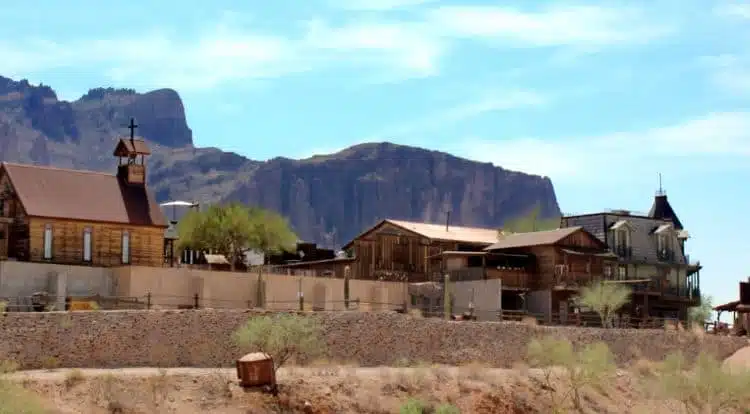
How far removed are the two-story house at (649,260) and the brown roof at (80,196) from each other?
99.7ft

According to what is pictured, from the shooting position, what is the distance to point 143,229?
199ft

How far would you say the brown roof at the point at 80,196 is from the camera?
57.7 metres

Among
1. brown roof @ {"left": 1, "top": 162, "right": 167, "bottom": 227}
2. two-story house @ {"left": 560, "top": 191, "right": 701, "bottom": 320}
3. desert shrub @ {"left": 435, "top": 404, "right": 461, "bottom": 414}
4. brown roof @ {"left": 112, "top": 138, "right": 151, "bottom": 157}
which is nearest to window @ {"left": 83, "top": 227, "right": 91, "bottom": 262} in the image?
brown roof @ {"left": 1, "top": 162, "right": 167, "bottom": 227}

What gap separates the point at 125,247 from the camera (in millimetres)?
59812

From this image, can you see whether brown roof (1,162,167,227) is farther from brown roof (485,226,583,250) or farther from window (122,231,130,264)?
brown roof (485,226,583,250)

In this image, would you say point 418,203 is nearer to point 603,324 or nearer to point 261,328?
point 603,324

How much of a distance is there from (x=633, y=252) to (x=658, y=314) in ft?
14.9

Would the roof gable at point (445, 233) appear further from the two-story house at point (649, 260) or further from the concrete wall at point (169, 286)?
the concrete wall at point (169, 286)

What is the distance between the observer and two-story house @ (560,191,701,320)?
78688 mm

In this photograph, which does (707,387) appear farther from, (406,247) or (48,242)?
(48,242)

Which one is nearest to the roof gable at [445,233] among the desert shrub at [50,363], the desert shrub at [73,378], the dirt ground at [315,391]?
the dirt ground at [315,391]

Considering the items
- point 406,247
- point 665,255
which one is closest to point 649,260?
point 665,255

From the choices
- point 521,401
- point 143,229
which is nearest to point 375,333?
point 521,401

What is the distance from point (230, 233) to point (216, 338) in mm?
37650
